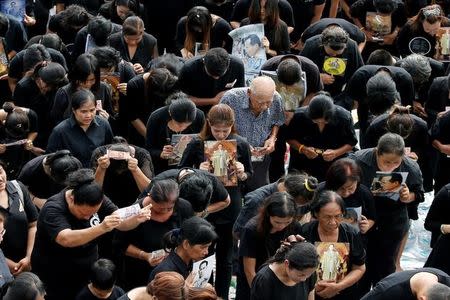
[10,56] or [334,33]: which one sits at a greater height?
[334,33]

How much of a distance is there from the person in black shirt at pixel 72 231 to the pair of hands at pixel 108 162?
50cm

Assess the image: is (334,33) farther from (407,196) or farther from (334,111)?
(407,196)

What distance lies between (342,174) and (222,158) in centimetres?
97

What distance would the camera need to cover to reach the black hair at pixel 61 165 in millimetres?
7227

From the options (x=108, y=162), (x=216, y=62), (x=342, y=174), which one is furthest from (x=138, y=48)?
(x=342, y=174)

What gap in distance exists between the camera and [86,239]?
6645 mm

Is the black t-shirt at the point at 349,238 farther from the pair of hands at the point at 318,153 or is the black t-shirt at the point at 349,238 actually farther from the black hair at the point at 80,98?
the black hair at the point at 80,98

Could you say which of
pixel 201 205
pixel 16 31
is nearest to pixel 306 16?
pixel 16 31

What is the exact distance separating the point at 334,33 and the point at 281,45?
105cm

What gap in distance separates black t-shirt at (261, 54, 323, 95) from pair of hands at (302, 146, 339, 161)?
977mm

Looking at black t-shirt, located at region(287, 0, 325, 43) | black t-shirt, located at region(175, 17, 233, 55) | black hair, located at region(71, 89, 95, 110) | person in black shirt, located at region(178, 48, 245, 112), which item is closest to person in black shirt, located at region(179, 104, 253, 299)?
black hair, located at region(71, 89, 95, 110)

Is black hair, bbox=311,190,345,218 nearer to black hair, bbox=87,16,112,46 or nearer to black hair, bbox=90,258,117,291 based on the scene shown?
black hair, bbox=90,258,117,291

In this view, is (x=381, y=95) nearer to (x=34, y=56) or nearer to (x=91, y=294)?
(x=34, y=56)

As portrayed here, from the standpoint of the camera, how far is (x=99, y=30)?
1005cm
